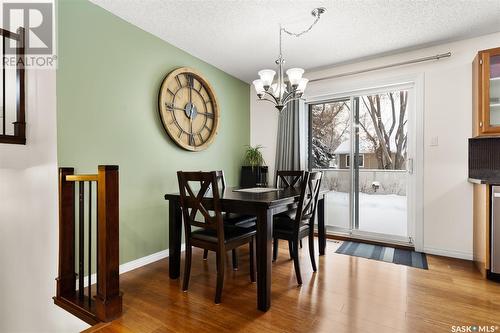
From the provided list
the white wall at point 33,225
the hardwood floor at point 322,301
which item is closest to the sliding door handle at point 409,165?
the hardwood floor at point 322,301

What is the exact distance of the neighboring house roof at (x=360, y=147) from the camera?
11.8ft

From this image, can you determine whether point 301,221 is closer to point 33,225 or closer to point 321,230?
point 321,230

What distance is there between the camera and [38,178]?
2.10m

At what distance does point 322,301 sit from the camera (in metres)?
1.96

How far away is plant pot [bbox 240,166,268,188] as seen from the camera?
4004 mm

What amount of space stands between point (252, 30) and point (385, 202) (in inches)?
110

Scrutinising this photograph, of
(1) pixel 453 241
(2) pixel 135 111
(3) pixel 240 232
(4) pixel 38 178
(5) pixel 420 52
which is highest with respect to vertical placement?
(5) pixel 420 52

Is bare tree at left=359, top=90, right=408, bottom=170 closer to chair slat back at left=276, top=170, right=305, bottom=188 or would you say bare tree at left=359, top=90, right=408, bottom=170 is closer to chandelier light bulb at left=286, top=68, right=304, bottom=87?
chair slat back at left=276, top=170, right=305, bottom=188

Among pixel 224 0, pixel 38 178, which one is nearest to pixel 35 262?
pixel 38 178

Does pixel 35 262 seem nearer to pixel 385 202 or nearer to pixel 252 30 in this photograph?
pixel 252 30

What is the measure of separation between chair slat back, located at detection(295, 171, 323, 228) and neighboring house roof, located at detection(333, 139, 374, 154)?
1.43m

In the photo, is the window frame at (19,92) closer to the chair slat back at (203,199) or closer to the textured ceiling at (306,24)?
the textured ceiling at (306,24)

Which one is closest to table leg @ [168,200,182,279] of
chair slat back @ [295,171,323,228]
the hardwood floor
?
the hardwood floor

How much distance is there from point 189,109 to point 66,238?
1877 mm
